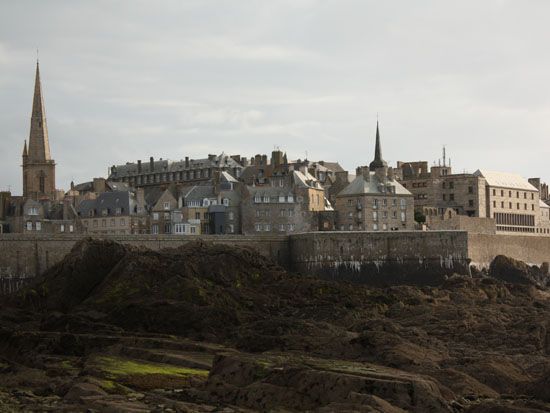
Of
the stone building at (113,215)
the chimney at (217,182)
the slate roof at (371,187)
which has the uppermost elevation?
the chimney at (217,182)

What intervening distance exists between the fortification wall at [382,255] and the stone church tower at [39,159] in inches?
950

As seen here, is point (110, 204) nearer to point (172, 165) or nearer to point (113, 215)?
point (113, 215)

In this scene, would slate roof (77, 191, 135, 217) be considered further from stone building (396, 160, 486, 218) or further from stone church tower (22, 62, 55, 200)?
Result: stone building (396, 160, 486, 218)

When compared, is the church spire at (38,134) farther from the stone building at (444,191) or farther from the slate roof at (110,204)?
the stone building at (444,191)

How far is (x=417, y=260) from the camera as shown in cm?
8150

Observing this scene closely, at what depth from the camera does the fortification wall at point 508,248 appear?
84.7 metres

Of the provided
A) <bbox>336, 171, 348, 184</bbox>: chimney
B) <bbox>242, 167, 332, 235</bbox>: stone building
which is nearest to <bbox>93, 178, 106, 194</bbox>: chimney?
<bbox>242, 167, 332, 235</bbox>: stone building

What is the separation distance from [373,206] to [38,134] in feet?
84.8

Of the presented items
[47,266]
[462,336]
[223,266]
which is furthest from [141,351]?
[47,266]

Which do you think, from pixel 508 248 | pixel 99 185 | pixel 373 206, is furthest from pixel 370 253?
pixel 99 185

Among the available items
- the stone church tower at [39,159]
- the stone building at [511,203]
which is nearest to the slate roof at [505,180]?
the stone building at [511,203]

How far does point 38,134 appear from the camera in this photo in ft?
319

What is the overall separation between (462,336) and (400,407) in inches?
651

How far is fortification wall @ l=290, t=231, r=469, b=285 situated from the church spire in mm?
24683
